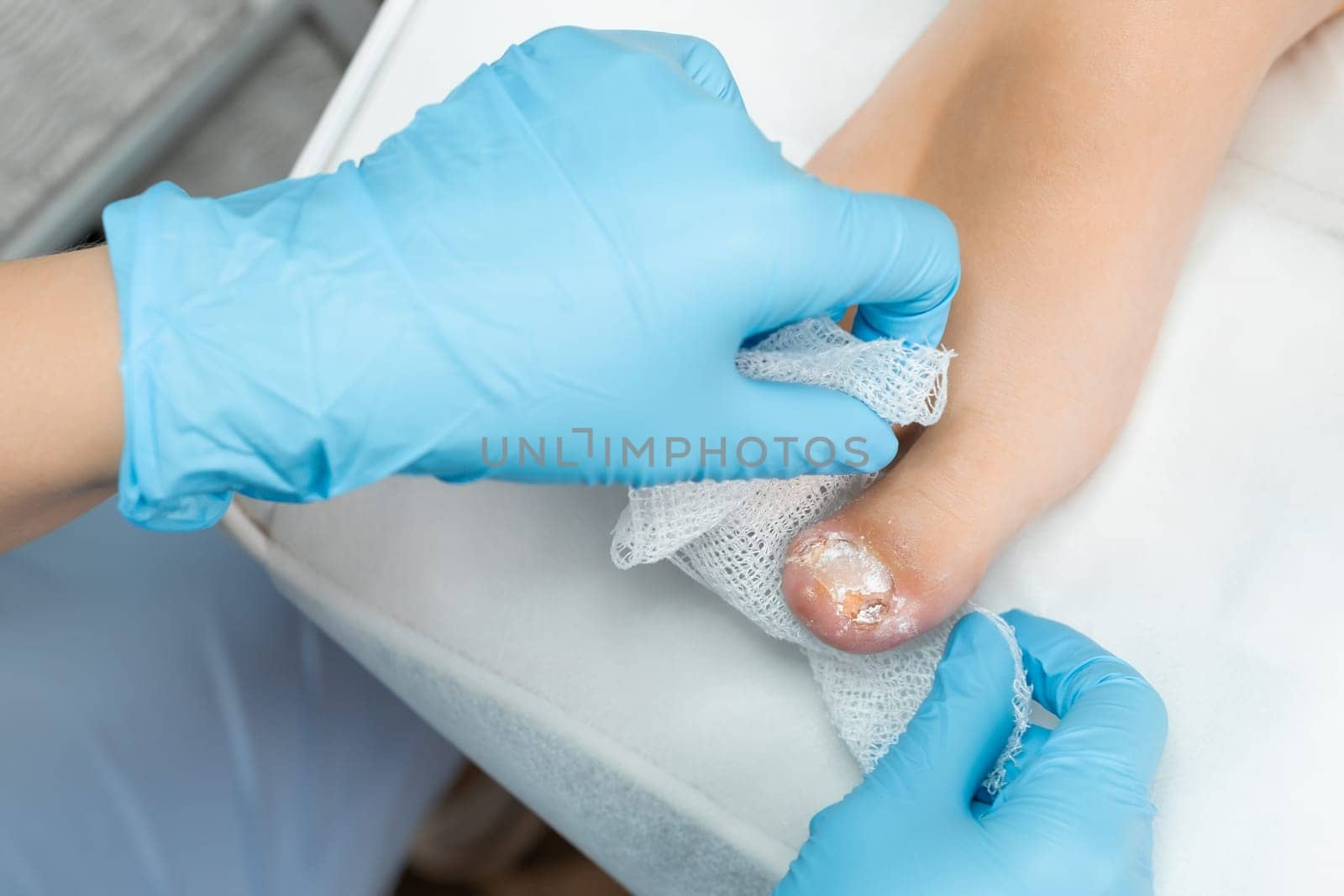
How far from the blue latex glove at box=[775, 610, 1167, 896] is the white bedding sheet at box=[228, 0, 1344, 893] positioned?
71 millimetres

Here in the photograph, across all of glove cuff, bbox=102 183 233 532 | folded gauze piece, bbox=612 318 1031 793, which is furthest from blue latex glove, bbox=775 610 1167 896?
glove cuff, bbox=102 183 233 532

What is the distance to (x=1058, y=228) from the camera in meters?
0.75

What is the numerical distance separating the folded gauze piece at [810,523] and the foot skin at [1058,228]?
38mm

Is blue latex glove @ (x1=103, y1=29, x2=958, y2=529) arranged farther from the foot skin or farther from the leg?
the leg

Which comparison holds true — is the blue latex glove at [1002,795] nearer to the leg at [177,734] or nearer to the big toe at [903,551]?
the big toe at [903,551]

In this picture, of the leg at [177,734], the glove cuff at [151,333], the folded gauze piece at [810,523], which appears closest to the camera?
the glove cuff at [151,333]

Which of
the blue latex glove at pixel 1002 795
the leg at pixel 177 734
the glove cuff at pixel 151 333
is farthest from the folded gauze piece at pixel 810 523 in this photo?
the leg at pixel 177 734

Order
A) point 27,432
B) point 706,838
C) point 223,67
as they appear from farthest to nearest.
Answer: point 223,67
point 706,838
point 27,432

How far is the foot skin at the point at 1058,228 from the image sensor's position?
70 centimetres

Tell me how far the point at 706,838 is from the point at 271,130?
1.15m

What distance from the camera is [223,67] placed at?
1230mm

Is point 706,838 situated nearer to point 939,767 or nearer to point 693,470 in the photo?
point 939,767

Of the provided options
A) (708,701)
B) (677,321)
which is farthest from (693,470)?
(708,701)

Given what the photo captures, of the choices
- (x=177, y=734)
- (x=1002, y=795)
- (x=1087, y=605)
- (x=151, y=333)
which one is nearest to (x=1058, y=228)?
(x=1087, y=605)
